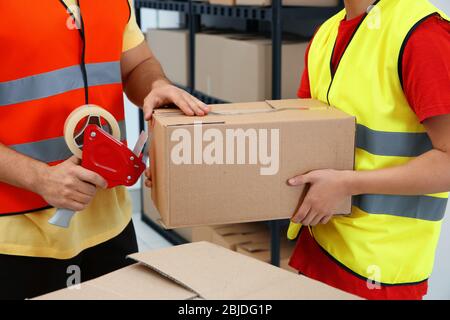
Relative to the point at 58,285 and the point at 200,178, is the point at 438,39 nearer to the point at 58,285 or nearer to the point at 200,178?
the point at 200,178

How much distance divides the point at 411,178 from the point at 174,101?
0.50 meters

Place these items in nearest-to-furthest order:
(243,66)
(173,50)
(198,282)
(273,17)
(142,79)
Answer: (198,282) < (142,79) < (273,17) < (243,66) < (173,50)

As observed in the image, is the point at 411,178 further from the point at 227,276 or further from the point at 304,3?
the point at 304,3

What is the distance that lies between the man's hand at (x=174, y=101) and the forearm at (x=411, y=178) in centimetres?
33

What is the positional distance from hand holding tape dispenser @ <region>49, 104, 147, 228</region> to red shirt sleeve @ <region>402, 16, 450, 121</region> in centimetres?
52

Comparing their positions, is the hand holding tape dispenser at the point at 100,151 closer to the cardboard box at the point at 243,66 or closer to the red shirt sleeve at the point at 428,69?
the red shirt sleeve at the point at 428,69

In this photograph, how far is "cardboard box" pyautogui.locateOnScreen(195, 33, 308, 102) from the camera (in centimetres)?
247

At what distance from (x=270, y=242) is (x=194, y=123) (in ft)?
5.64

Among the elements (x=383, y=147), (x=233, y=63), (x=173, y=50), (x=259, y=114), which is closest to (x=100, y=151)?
(x=259, y=114)

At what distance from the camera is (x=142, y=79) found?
152cm

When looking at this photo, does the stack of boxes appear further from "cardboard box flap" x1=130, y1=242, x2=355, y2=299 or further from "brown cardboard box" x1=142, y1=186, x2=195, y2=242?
"cardboard box flap" x1=130, y1=242, x2=355, y2=299

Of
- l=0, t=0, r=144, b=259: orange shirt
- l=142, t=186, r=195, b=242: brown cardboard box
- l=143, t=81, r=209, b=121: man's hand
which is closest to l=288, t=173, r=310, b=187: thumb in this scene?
l=143, t=81, r=209, b=121: man's hand

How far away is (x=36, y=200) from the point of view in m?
1.28
